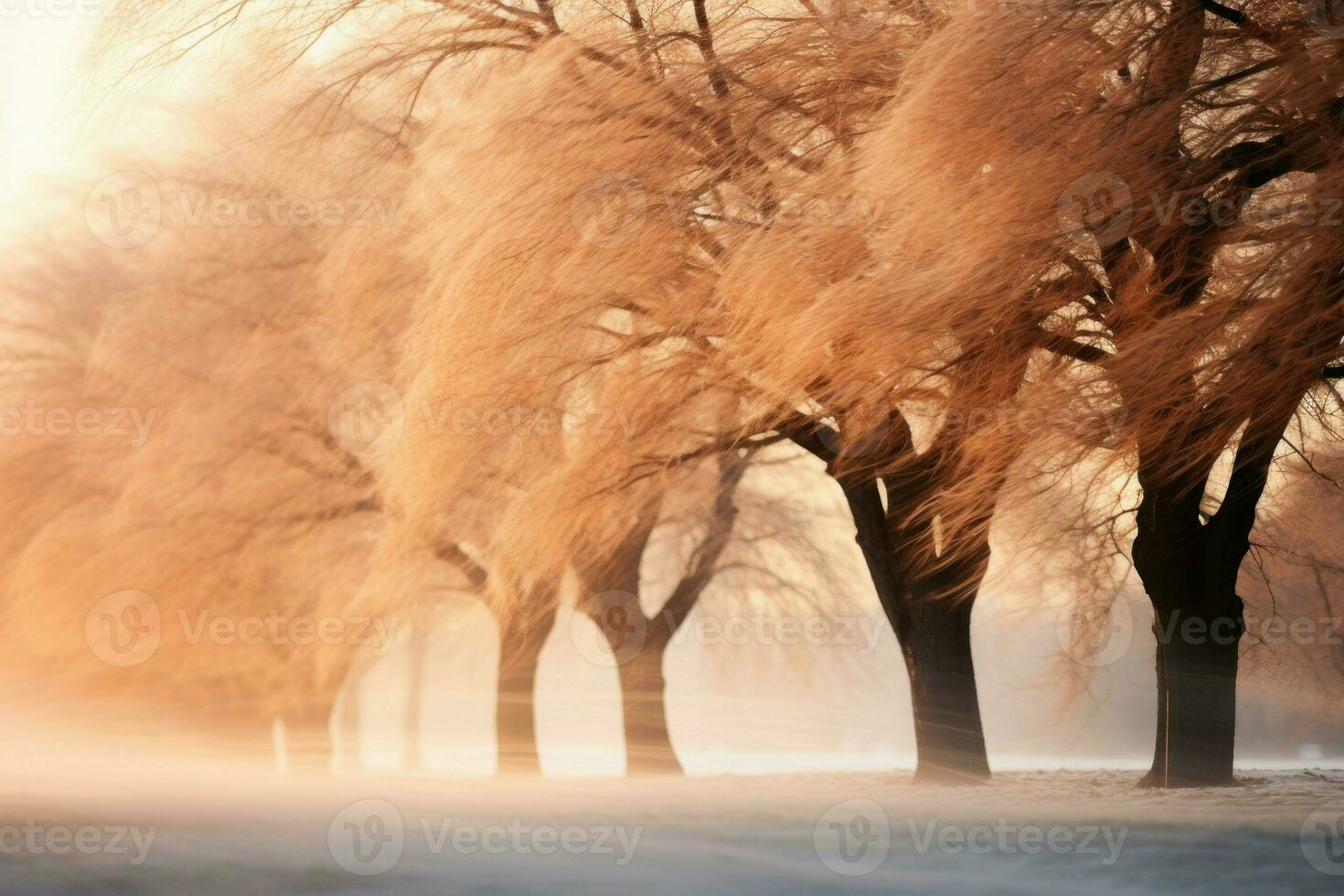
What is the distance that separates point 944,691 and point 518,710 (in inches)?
169

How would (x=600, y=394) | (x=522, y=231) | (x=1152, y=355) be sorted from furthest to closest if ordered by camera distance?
(x=600, y=394)
(x=522, y=231)
(x=1152, y=355)

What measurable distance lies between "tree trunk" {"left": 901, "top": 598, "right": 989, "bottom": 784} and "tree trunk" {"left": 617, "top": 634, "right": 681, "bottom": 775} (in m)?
3.01

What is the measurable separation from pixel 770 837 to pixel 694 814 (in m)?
0.62

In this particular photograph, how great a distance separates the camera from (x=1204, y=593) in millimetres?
6273

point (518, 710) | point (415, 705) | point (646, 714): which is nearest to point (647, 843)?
point (646, 714)

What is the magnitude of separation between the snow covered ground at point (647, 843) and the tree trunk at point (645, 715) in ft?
14.2

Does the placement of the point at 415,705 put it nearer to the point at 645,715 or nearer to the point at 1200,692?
the point at 645,715

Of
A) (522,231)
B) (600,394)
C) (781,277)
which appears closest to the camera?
(781,277)

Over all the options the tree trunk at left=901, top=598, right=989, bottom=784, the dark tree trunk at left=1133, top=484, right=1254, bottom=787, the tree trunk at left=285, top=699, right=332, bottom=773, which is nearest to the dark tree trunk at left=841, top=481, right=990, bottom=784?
the tree trunk at left=901, top=598, right=989, bottom=784

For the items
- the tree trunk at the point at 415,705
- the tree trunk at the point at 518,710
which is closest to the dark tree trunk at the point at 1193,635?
the tree trunk at the point at 518,710

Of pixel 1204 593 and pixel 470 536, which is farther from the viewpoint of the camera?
pixel 470 536

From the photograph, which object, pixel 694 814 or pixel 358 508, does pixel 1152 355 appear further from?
pixel 358 508

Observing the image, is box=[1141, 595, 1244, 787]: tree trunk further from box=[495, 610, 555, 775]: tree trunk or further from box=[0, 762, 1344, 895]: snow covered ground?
box=[495, 610, 555, 775]: tree trunk

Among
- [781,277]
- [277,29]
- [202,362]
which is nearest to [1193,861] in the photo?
[781,277]
